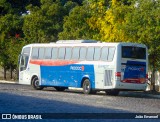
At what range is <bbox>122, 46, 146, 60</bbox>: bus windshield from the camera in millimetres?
33497

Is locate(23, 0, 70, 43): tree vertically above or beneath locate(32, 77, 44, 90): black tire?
above

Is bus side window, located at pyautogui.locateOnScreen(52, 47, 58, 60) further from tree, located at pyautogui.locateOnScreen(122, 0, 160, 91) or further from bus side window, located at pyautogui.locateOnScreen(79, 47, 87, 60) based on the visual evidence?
tree, located at pyautogui.locateOnScreen(122, 0, 160, 91)

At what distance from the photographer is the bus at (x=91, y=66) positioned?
1312 inches

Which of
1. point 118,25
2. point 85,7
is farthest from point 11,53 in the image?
point 118,25

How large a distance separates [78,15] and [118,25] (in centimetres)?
905

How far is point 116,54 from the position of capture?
3303 cm

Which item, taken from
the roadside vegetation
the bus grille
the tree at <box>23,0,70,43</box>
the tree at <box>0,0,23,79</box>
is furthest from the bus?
the tree at <box>0,0,23,79</box>

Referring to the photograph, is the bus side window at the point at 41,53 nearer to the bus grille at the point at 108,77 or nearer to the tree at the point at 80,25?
the bus grille at the point at 108,77

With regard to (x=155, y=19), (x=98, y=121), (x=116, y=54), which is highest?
(x=155, y=19)

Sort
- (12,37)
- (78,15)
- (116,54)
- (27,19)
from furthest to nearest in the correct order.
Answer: (12,37) → (27,19) → (78,15) → (116,54)

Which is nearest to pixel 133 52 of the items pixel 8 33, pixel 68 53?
pixel 68 53

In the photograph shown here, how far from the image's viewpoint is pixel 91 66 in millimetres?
34688

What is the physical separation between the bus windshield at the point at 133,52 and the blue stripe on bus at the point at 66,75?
7.94 feet

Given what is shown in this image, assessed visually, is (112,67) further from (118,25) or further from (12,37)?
(12,37)
